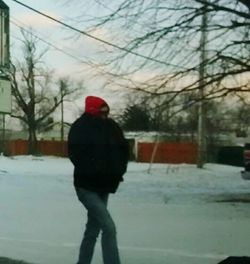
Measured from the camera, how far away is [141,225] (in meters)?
11.5

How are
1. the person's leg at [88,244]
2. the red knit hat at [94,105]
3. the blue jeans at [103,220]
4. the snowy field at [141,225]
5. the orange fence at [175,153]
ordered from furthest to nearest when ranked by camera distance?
the orange fence at [175,153]
the snowy field at [141,225]
the person's leg at [88,244]
the red knit hat at [94,105]
the blue jeans at [103,220]

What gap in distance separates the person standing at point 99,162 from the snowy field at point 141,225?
1.35 metres

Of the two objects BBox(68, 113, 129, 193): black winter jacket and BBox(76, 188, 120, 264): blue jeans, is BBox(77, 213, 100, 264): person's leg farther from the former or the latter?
BBox(68, 113, 129, 193): black winter jacket

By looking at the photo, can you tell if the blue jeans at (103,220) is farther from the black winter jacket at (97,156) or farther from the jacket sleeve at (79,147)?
the jacket sleeve at (79,147)

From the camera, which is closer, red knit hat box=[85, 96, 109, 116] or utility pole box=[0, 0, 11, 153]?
utility pole box=[0, 0, 11, 153]

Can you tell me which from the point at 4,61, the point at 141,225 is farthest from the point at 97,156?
the point at 141,225

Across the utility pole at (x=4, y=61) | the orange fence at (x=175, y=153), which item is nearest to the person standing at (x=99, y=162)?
the utility pole at (x=4, y=61)

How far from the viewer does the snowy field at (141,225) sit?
8.70 meters

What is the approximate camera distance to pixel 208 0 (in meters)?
15.5

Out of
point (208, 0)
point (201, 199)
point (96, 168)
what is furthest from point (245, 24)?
point (96, 168)

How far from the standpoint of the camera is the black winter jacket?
691cm

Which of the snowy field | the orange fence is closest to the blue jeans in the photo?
the snowy field

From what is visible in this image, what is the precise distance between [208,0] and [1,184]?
31.9ft

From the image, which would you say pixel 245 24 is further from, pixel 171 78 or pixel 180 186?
pixel 180 186
